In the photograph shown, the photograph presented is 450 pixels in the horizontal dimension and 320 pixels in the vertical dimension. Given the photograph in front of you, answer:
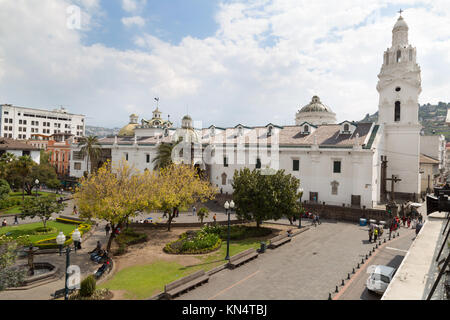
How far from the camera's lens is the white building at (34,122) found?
8825 cm

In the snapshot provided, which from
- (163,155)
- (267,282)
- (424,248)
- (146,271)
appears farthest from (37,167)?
(424,248)

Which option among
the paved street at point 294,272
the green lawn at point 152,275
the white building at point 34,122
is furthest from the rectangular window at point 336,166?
the white building at point 34,122

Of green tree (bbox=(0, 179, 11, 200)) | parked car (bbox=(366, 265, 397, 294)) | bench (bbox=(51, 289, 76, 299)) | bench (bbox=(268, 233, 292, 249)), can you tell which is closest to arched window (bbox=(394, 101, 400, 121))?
bench (bbox=(268, 233, 292, 249))

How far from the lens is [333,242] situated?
77.9ft

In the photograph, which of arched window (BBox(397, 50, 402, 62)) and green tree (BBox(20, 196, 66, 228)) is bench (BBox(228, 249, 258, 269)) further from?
arched window (BBox(397, 50, 402, 62))

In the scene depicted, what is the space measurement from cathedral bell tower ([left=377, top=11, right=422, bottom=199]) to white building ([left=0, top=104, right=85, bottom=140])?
102920mm

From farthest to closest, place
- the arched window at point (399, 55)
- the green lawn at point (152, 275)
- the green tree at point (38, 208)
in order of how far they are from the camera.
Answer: the arched window at point (399, 55) → the green tree at point (38, 208) → the green lawn at point (152, 275)

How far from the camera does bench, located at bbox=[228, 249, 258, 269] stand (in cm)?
1815

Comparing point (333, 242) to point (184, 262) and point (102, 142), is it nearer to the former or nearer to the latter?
point (184, 262)

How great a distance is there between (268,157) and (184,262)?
24238 mm

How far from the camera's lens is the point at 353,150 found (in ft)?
110

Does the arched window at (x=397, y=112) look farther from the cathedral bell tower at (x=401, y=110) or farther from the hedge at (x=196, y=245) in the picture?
the hedge at (x=196, y=245)

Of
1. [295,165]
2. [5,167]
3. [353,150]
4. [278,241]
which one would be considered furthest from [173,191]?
[5,167]
